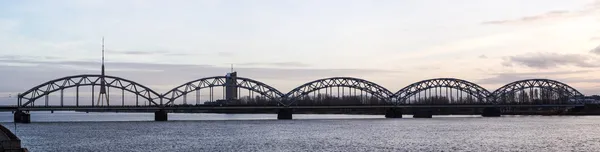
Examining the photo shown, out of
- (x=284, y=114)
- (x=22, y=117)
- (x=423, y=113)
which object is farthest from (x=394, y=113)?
(x=22, y=117)

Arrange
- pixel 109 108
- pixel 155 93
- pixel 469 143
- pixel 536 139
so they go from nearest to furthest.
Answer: pixel 469 143 < pixel 536 139 < pixel 109 108 < pixel 155 93

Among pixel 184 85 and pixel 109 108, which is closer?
pixel 109 108

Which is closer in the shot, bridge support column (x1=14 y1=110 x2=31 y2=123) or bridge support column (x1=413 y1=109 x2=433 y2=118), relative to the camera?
bridge support column (x1=14 y1=110 x2=31 y2=123)

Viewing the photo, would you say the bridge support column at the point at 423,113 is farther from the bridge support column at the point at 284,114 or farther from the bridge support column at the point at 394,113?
the bridge support column at the point at 284,114

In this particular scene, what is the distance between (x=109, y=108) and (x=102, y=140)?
68082 mm

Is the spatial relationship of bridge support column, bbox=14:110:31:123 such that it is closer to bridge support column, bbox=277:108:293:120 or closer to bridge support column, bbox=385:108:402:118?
bridge support column, bbox=277:108:293:120

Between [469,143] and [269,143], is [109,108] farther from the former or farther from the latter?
[469,143]

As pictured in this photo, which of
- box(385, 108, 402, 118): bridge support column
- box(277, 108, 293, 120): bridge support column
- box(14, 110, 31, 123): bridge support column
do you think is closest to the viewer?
box(14, 110, 31, 123): bridge support column

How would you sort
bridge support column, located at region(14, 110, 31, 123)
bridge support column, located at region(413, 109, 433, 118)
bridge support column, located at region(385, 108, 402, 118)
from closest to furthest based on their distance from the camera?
bridge support column, located at region(14, 110, 31, 123) → bridge support column, located at region(385, 108, 402, 118) → bridge support column, located at region(413, 109, 433, 118)

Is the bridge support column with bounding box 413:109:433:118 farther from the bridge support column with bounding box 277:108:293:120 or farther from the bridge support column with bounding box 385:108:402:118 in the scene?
the bridge support column with bounding box 277:108:293:120

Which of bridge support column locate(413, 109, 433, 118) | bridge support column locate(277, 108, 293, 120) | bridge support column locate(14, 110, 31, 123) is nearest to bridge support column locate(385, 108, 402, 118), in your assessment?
bridge support column locate(413, 109, 433, 118)

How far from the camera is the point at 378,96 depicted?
19688cm

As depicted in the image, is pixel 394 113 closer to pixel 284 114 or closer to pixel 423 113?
pixel 423 113

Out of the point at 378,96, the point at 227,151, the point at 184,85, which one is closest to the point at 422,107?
the point at 378,96
